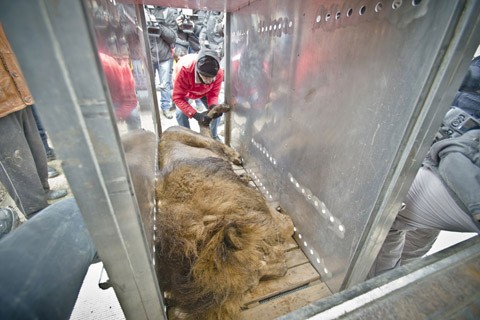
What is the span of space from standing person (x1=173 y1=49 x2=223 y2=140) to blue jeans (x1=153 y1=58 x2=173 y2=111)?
7.10 ft

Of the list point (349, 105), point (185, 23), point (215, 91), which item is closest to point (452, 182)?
point (349, 105)

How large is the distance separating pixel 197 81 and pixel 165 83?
2.60 metres

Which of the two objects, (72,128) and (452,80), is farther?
(452,80)

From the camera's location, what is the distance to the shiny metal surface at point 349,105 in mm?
671

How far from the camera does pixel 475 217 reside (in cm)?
113

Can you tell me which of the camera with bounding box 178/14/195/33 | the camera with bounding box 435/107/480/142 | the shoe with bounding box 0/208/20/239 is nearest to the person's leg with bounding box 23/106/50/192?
the shoe with bounding box 0/208/20/239

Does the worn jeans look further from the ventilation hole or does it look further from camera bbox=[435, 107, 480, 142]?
the ventilation hole

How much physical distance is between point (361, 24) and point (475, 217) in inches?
43.8

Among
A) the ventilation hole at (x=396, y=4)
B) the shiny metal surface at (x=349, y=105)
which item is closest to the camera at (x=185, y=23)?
the shiny metal surface at (x=349, y=105)

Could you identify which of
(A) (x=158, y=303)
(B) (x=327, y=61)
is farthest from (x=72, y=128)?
(B) (x=327, y=61)

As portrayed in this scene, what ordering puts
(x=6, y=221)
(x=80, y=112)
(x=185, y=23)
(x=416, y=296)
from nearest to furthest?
(x=80, y=112)
(x=416, y=296)
(x=6, y=221)
(x=185, y=23)

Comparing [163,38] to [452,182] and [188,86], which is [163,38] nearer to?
[188,86]

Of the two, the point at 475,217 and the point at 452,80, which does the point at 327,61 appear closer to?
the point at 452,80

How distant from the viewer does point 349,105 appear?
971 mm
